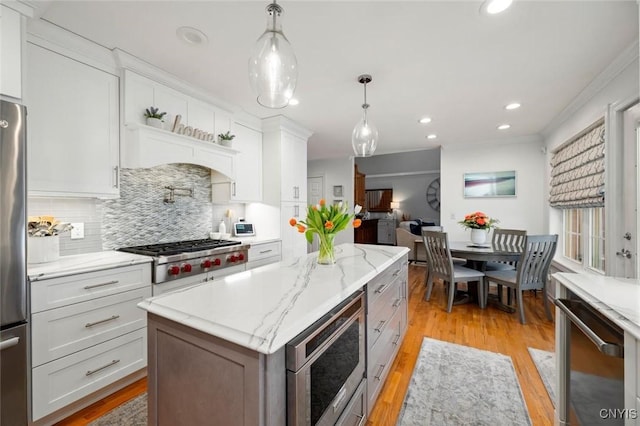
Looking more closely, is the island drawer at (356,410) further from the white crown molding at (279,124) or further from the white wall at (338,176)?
the white wall at (338,176)

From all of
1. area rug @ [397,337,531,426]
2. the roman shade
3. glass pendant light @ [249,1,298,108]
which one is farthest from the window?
glass pendant light @ [249,1,298,108]

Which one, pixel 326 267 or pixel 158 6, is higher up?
pixel 158 6

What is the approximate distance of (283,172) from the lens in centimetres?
367

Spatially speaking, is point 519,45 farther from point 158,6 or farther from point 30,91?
point 30,91

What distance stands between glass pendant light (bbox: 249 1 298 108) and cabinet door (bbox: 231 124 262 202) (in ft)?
6.58

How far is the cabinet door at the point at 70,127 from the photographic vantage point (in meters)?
1.77

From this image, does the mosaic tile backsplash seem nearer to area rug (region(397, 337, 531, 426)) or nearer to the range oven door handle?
area rug (region(397, 337, 531, 426))

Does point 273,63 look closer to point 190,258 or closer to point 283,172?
point 190,258

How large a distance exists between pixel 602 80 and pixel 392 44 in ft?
6.84

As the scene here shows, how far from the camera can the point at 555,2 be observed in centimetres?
159

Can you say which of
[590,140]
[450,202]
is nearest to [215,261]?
[590,140]

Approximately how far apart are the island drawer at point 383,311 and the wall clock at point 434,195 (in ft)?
27.6

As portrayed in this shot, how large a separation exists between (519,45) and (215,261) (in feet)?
9.82

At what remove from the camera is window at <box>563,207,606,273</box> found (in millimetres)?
2873
